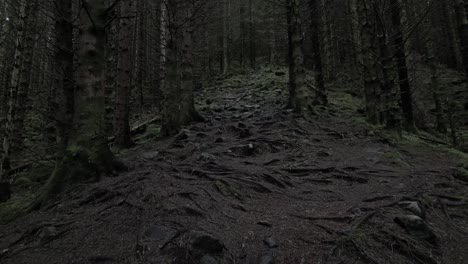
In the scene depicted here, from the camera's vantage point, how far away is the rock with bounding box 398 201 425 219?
3627 millimetres

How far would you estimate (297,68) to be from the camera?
984 cm

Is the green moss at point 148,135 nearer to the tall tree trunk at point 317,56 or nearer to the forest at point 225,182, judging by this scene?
the forest at point 225,182

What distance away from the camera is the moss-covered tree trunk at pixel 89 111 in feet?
15.4

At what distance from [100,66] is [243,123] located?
15.6ft

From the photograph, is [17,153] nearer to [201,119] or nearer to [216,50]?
[201,119]

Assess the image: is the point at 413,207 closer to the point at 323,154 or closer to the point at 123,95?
the point at 323,154

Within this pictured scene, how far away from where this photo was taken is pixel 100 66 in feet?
16.5

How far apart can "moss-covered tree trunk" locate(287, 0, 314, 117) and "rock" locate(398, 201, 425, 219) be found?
5802 millimetres

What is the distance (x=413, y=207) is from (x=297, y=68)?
22.6ft

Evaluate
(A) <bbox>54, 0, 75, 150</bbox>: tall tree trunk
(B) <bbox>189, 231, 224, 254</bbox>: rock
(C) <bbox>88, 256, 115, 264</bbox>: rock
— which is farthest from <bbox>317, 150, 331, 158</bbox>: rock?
Answer: (A) <bbox>54, 0, 75, 150</bbox>: tall tree trunk

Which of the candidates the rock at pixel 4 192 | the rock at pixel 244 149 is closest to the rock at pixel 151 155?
the rock at pixel 244 149

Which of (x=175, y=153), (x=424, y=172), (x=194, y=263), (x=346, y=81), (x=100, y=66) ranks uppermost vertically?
(x=346, y=81)

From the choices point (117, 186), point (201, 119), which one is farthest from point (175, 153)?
Result: point (201, 119)

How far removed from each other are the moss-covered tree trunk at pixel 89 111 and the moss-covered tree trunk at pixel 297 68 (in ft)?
20.6
